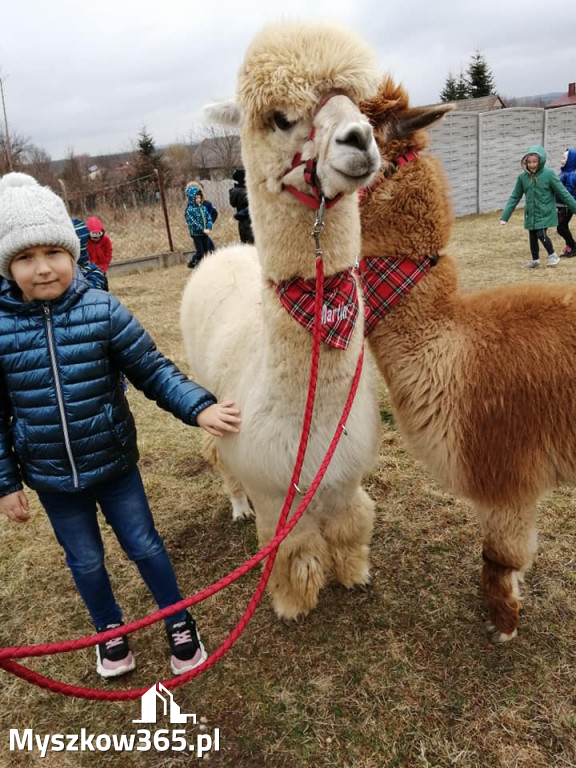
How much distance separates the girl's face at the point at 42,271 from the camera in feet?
5.03

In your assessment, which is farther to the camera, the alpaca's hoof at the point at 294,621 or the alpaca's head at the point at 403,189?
the alpaca's hoof at the point at 294,621

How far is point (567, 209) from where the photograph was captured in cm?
726

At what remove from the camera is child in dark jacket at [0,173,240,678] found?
1.55 m

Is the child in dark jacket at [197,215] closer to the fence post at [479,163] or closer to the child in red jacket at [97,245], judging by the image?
the child in red jacket at [97,245]

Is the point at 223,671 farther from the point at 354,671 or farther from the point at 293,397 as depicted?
the point at 293,397

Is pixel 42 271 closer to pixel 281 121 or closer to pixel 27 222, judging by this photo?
pixel 27 222

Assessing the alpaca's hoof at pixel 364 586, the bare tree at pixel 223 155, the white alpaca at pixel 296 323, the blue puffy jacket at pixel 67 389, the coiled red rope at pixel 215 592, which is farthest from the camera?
the bare tree at pixel 223 155

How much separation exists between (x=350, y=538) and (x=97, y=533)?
35.8 inches

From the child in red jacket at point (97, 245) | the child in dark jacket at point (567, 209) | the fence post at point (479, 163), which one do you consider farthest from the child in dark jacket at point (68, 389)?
the fence post at point (479, 163)

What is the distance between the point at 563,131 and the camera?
1290 cm

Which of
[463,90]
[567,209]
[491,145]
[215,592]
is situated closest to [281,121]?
[215,592]

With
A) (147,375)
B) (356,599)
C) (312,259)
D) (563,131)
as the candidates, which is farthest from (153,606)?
(563,131)

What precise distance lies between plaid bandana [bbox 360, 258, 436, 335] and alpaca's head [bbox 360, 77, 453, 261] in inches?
1.2

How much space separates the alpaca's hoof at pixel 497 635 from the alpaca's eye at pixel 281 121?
1746mm
